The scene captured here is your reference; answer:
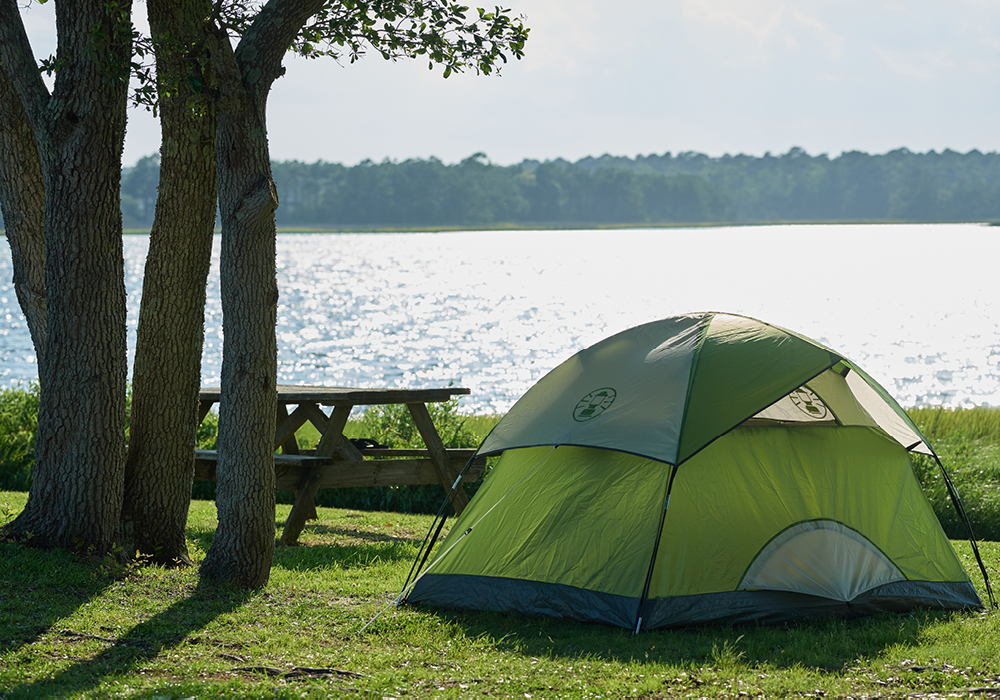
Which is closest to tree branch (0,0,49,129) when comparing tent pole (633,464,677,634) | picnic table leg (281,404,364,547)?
picnic table leg (281,404,364,547)

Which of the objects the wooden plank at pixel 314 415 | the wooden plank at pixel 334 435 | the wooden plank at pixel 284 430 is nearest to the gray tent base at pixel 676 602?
the wooden plank at pixel 334 435

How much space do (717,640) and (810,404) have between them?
1.96 m

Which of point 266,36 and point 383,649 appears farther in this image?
point 266,36

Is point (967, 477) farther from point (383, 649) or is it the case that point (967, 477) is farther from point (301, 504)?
point (383, 649)

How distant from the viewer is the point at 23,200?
23.0 feet

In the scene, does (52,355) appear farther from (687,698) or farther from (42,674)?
(687,698)

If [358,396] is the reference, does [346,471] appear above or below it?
below

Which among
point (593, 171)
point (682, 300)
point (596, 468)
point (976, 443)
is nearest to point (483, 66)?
point (596, 468)

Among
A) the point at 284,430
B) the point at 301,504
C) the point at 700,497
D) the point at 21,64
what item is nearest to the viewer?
the point at 700,497

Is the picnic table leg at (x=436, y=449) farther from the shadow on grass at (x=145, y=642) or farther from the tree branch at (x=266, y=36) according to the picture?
the tree branch at (x=266, y=36)

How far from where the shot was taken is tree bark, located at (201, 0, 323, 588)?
6.16 meters

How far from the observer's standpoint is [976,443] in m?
12.9

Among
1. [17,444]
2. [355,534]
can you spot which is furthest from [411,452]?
[17,444]

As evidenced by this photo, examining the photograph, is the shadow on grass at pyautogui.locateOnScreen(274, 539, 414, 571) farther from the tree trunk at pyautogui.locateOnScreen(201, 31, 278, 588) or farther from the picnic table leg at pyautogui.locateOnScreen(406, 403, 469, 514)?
the tree trunk at pyautogui.locateOnScreen(201, 31, 278, 588)
